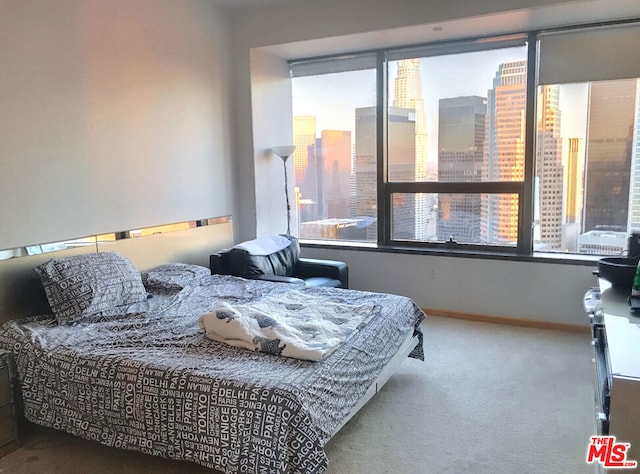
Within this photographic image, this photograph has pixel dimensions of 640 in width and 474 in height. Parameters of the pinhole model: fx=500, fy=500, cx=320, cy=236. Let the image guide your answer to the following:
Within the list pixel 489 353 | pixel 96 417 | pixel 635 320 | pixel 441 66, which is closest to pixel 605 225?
pixel 489 353

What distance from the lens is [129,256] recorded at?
3859 mm

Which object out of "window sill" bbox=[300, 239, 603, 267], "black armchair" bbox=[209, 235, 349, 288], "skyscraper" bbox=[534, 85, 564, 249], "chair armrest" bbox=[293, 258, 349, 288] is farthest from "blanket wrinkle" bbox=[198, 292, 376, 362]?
"skyscraper" bbox=[534, 85, 564, 249]

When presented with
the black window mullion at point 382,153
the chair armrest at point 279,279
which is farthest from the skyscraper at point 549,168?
the chair armrest at point 279,279

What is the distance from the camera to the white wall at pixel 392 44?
4141mm

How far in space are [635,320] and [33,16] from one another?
3.69 meters

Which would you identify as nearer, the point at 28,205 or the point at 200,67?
the point at 28,205

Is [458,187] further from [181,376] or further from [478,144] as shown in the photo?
[181,376]

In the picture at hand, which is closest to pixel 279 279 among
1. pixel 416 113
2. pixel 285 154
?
pixel 285 154

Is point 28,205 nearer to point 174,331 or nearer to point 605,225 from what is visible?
point 174,331

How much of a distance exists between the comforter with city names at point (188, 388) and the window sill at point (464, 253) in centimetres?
196

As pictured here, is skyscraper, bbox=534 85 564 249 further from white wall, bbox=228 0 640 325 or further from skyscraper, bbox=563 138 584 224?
white wall, bbox=228 0 640 325

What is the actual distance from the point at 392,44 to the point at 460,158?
4.30 feet

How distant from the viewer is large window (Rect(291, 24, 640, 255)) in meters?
4.29

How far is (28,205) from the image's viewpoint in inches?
124
